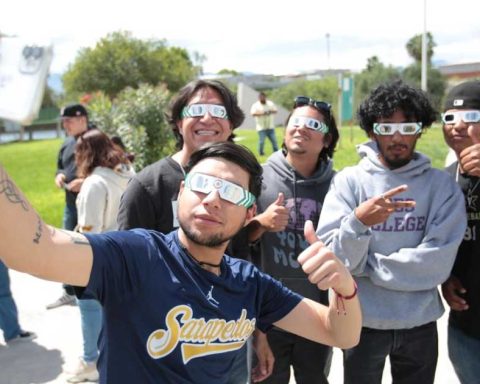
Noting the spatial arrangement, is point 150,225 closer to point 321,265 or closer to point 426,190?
point 321,265

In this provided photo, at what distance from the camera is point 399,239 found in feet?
8.44

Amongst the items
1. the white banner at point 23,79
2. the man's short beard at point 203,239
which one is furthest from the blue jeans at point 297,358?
the white banner at point 23,79

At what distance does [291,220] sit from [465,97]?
1157 millimetres

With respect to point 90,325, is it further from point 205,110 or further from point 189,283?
point 189,283

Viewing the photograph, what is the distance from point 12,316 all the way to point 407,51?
2328 inches

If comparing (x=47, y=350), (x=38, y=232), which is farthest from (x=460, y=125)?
(x=47, y=350)

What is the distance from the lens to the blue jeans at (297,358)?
2936 millimetres

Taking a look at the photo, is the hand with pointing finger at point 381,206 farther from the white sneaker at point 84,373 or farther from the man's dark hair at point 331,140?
the white sneaker at point 84,373

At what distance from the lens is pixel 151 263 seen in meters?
1.68

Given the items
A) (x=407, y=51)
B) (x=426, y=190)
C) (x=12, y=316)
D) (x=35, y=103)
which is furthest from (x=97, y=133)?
(x=407, y=51)

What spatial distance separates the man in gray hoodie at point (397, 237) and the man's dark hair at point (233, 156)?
2.03 feet

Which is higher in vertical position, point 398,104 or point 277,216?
point 398,104

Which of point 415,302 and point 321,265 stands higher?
point 321,265

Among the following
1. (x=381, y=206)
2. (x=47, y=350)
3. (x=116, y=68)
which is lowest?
(x=47, y=350)
